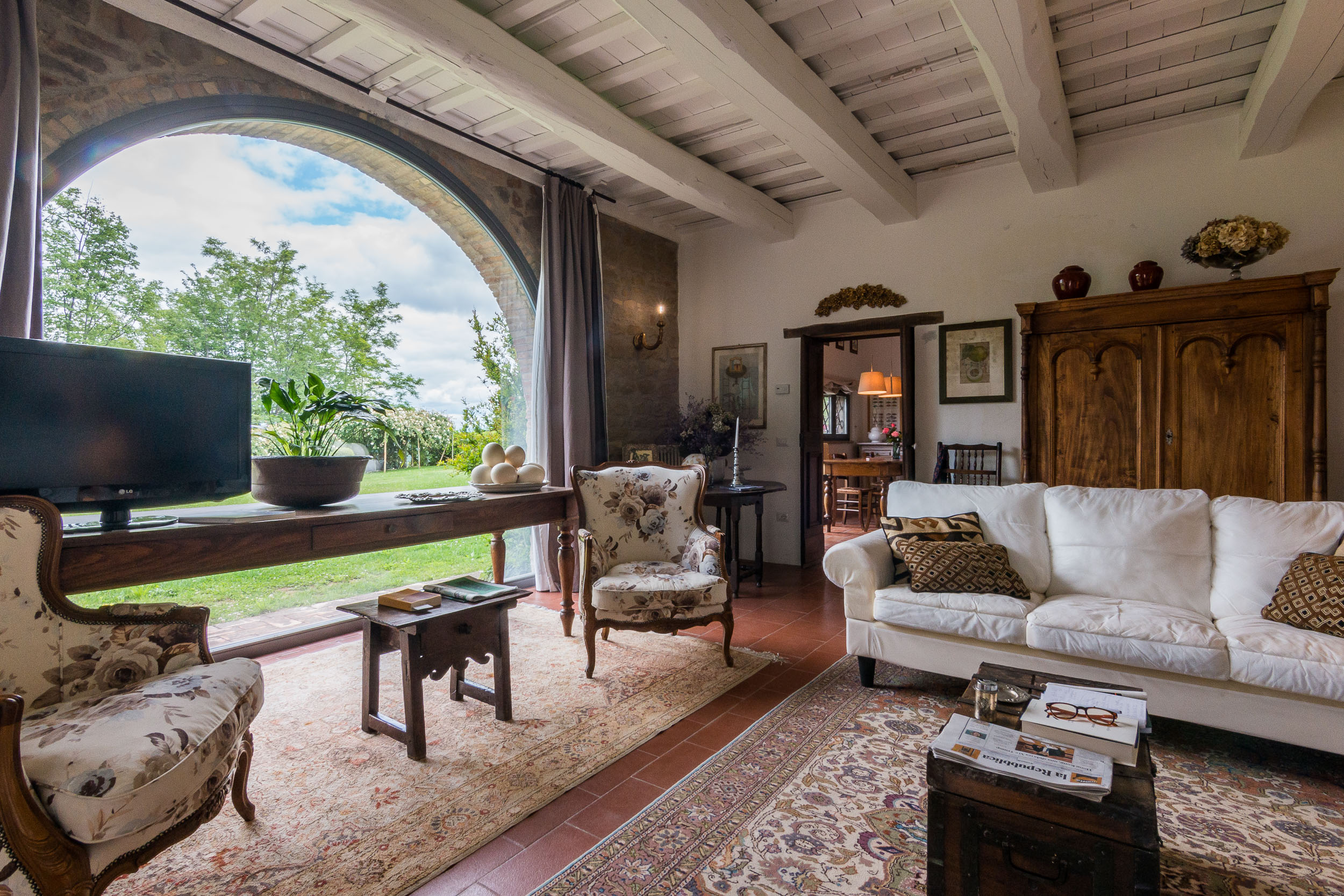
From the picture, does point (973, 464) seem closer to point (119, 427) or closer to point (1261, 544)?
point (1261, 544)

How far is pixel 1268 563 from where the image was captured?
2.48 meters

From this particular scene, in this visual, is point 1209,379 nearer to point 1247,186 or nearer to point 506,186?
point 1247,186

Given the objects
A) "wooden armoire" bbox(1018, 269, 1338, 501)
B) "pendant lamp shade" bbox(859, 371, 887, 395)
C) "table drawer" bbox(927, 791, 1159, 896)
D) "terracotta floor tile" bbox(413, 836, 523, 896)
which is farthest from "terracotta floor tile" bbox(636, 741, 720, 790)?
"pendant lamp shade" bbox(859, 371, 887, 395)

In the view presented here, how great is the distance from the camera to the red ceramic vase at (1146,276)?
377 cm

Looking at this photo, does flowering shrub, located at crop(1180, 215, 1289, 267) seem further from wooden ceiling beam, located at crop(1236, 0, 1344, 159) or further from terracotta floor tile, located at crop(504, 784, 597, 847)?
terracotta floor tile, located at crop(504, 784, 597, 847)

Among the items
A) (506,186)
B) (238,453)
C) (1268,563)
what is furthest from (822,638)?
(506,186)

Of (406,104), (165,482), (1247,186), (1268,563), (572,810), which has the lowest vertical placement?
(572,810)

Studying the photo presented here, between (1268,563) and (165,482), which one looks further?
(1268,563)

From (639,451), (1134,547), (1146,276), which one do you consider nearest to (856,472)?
(639,451)

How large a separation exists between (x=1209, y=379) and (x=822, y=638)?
2.54m

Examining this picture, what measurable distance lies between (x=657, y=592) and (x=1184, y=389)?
3.15m

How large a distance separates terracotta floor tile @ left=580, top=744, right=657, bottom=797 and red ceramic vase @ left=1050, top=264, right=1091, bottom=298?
12.0 feet

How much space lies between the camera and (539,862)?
5.56 ft

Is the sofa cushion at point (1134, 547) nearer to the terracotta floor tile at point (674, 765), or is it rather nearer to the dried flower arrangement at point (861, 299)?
the terracotta floor tile at point (674, 765)
